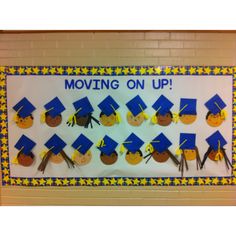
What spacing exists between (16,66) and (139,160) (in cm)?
139

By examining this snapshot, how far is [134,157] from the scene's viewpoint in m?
2.46

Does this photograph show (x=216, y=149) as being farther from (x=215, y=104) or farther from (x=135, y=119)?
(x=135, y=119)

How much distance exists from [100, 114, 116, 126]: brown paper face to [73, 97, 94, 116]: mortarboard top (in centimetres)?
12

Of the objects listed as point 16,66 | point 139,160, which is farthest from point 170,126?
point 16,66

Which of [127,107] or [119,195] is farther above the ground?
[127,107]

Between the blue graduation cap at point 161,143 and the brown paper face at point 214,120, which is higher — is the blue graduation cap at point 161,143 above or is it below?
below

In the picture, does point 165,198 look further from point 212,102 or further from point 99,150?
point 212,102

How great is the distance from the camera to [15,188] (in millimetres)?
2516

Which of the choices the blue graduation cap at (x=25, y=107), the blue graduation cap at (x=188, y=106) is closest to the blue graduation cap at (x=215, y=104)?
the blue graduation cap at (x=188, y=106)

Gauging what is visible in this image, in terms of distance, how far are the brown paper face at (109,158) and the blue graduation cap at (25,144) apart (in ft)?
2.10

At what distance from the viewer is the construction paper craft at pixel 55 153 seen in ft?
8.08

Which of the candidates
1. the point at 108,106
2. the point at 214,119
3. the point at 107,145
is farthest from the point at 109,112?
the point at 214,119

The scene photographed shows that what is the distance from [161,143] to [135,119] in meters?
0.32

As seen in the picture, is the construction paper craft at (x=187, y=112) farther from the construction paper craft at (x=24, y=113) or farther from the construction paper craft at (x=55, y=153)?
the construction paper craft at (x=24, y=113)
